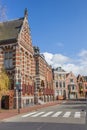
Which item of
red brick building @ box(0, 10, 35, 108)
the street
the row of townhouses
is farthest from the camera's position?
red brick building @ box(0, 10, 35, 108)

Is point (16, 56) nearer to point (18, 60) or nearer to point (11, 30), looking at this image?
point (18, 60)

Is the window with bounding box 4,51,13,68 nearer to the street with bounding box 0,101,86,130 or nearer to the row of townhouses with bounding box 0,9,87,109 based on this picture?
the row of townhouses with bounding box 0,9,87,109

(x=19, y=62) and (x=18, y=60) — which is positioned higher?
(x=18, y=60)

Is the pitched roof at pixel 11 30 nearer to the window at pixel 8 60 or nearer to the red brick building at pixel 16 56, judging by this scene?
the red brick building at pixel 16 56

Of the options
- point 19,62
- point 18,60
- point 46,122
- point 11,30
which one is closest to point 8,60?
point 18,60

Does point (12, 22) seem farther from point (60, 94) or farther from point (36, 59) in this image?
point (60, 94)

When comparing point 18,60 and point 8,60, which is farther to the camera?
point 8,60

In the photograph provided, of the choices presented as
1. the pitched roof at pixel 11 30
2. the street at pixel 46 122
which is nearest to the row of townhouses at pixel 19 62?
the pitched roof at pixel 11 30

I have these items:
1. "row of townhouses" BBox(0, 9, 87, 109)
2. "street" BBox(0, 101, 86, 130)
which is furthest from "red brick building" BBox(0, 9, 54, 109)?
"street" BBox(0, 101, 86, 130)

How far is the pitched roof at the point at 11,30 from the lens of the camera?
41.9 meters

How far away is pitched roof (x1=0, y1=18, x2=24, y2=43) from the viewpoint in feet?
138

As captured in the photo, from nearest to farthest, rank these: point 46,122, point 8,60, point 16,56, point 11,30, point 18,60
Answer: point 46,122 < point 16,56 < point 18,60 < point 8,60 < point 11,30

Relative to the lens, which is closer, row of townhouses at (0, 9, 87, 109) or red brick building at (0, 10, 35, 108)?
row of townhouses at (0, 9, 87, 109)

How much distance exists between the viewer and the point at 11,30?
43.4m
